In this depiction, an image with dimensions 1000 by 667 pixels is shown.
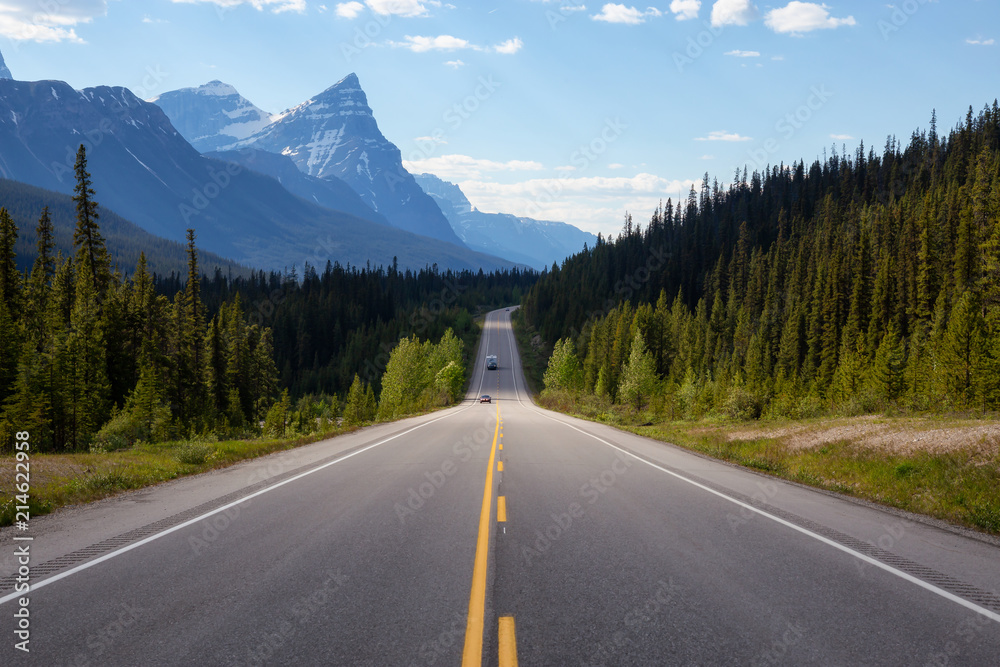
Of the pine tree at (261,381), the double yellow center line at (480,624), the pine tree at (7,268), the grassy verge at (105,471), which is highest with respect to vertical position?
the pine tree at (7,268)

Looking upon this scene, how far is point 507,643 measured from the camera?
4.34 meters

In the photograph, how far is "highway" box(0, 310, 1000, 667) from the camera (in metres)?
4.29

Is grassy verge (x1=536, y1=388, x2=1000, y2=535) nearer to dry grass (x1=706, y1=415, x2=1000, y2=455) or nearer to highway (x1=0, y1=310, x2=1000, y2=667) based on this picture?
dry grass (x1=706, y1=415, x2=1000, y2=455)

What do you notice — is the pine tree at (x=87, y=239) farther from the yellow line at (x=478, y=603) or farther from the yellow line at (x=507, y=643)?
the yellow line at (x=507, y=643)

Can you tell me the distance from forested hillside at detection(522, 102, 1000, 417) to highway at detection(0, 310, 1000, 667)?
978 inches

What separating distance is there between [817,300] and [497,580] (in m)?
85.2

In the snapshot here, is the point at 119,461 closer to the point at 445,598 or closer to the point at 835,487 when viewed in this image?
the point at 445,598

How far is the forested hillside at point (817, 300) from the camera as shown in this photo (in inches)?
1735

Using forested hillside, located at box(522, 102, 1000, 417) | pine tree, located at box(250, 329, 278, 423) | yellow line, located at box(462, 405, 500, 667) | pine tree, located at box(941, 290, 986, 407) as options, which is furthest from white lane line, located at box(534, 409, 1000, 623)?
pine tree, located at box(250, 329, 278, 423)

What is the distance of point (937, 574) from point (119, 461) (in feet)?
54.9

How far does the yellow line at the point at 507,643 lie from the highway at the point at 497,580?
0.02m

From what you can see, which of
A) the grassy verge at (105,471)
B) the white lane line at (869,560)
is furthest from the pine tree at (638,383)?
the white lane line at (869,560)

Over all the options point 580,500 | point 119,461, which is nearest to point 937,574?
point 580,500

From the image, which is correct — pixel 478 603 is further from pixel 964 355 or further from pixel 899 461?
pixel 964 355
